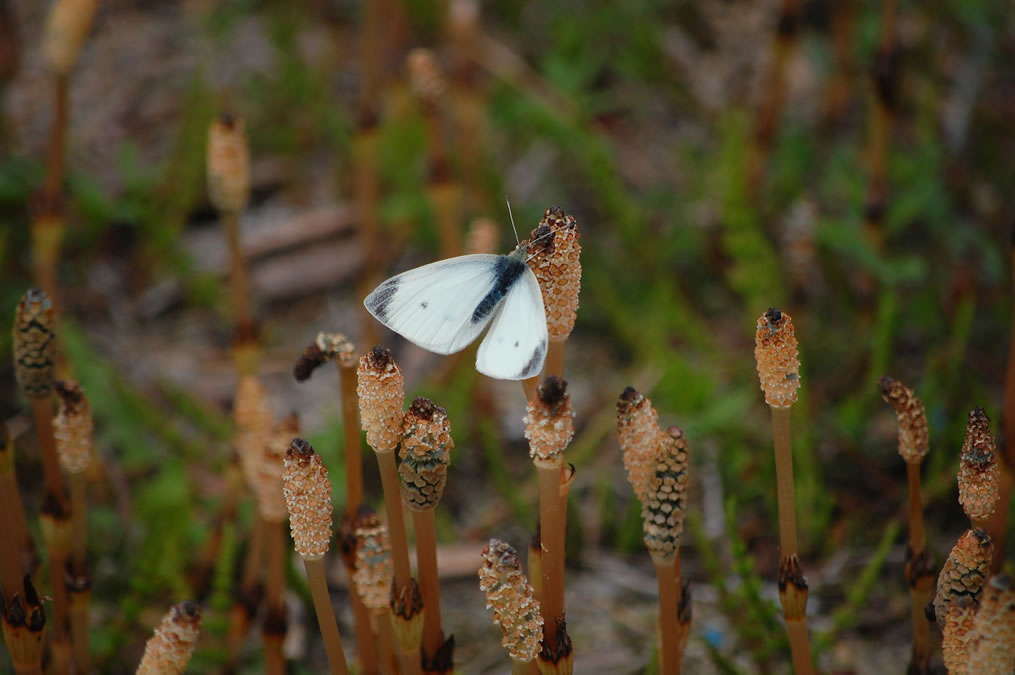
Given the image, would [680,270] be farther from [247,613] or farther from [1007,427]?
[247,613]

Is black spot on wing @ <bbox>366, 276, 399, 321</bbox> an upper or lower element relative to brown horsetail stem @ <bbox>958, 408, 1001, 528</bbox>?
upper

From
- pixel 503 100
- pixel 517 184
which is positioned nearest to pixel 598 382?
pixel 517 184

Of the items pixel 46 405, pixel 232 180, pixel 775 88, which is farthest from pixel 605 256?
pixel 46 405

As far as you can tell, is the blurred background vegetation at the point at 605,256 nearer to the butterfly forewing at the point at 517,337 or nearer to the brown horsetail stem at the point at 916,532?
the brown horsetail stem at the point at 916,532

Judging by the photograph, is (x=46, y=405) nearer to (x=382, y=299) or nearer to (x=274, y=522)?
(x=274, y=522)

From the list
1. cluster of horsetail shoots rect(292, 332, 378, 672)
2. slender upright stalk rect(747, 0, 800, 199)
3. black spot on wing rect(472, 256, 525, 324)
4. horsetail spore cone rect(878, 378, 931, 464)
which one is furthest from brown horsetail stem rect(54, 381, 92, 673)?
slender upright stalk rect(747, 0, 800, 199)

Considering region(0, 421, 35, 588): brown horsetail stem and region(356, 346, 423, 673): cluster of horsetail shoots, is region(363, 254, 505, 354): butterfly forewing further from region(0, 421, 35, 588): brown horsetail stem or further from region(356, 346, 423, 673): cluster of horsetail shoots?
region(0, 421, 35, 588): brown horsetail stem
